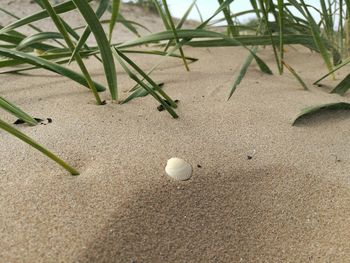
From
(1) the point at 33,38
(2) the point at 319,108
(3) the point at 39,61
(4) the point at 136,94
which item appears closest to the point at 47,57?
(1) the point at 33,38

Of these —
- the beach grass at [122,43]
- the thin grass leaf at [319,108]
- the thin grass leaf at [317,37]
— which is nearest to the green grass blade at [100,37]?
the beach grass at [122,43]

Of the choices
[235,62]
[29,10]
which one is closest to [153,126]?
[235,62]

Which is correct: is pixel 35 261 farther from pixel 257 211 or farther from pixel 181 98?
pixel 181 98

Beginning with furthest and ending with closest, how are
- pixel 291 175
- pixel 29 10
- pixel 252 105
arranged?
pixel 29 10
pixel 252 105
pixel 291 175

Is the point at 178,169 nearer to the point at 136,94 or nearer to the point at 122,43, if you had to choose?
the point at 136,94

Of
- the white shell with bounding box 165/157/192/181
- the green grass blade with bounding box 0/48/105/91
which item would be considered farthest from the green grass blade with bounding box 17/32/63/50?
the white shell with bounding box 165/157/192/181

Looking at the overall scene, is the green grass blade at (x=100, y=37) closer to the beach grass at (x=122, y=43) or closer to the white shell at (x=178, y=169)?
the beach grass at (x=122, y=43)
